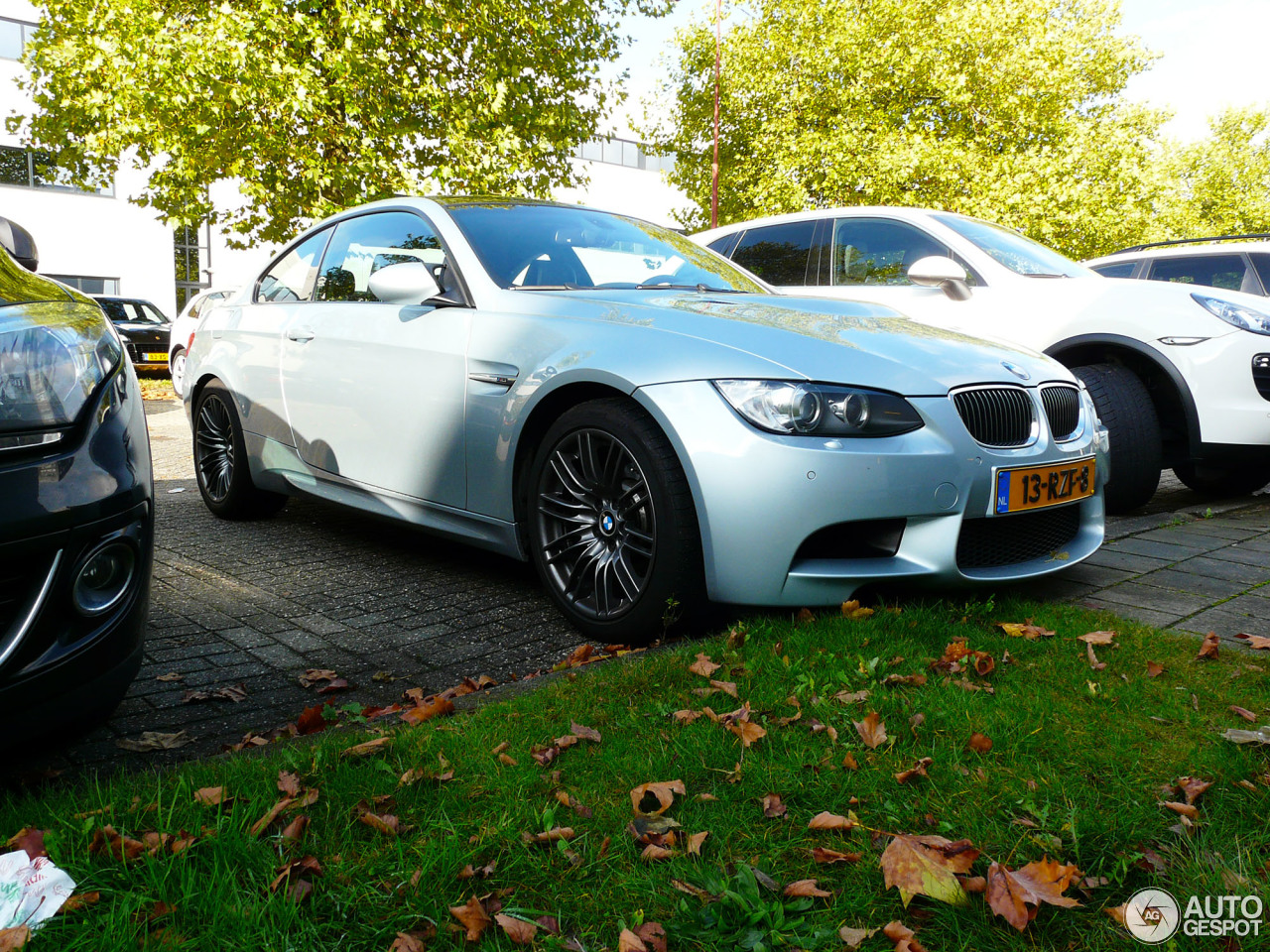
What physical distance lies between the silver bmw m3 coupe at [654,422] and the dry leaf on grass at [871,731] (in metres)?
0.68

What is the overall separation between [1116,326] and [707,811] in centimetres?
434

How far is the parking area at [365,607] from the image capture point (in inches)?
114

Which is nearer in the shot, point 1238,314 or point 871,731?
point 871,731

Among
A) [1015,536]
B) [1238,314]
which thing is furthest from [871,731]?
→ [1238,314]

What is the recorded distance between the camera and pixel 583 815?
203 cm

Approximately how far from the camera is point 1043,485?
3.31 meters

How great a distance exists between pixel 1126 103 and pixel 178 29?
25.2m

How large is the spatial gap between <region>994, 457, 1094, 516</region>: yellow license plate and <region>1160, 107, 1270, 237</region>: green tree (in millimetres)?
36261

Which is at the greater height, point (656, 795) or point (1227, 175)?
point (1227, 175)

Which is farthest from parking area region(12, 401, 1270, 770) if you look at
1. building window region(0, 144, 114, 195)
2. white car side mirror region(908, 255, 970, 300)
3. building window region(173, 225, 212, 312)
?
building window region(173, 225, 212, 312)

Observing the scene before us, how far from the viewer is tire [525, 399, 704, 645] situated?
9.99 feet

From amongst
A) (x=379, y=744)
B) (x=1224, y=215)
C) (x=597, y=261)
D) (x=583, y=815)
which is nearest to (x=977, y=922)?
(x=583, y=815)

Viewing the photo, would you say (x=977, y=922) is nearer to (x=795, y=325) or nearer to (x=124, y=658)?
(x=124, y=658)

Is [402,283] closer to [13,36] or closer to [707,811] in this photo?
[707,811]
